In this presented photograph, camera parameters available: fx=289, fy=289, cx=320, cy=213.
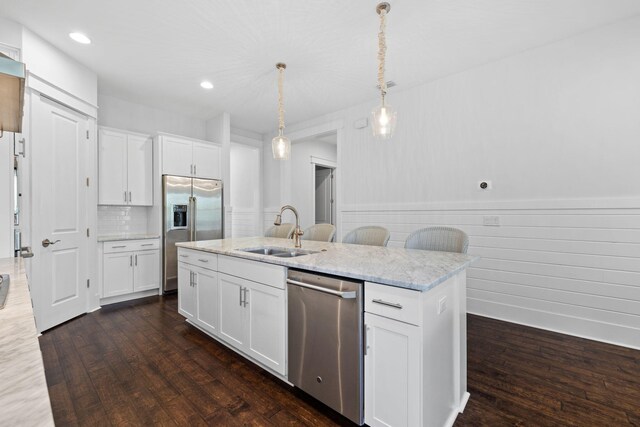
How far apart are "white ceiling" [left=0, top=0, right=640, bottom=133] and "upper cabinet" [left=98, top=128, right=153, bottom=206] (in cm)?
68

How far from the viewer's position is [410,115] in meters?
3.94

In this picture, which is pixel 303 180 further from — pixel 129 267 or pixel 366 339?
pixel 366 339

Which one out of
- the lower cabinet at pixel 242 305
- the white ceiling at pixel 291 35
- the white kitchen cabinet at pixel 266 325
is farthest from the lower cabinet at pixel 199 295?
the white ceiling at pixel 291 35

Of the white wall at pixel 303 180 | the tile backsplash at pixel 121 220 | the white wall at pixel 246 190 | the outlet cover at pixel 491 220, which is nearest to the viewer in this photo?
the outlet cover at pixel 491 220

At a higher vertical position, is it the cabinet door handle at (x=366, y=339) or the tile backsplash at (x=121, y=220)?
the tile backsplash at (x=121, y=220)

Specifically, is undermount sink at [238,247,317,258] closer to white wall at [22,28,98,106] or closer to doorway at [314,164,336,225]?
white wall at [22,28,98,106]

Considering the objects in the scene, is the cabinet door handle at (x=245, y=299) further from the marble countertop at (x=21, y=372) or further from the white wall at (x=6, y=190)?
the white wall at (x=6, y=190)

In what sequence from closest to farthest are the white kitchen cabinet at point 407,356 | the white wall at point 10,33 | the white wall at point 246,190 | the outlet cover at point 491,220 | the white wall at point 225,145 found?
the white kitchen cabinet at point 407,356
the white wall at point 10,33
the outlet cover at point 491,220
the white wall at point 225,145
the white wall at point 246,190

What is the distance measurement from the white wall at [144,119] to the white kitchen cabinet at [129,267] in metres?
1.79

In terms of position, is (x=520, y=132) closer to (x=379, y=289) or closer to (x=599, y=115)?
(x=599, y=115)

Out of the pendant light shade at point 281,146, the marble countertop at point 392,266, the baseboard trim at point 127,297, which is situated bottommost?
the baseboard trim at point 127,297

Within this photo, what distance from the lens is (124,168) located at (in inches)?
162

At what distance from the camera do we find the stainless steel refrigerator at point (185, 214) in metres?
4.27

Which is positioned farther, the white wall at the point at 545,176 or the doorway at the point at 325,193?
Answer: the doorway at the point at 325,193
